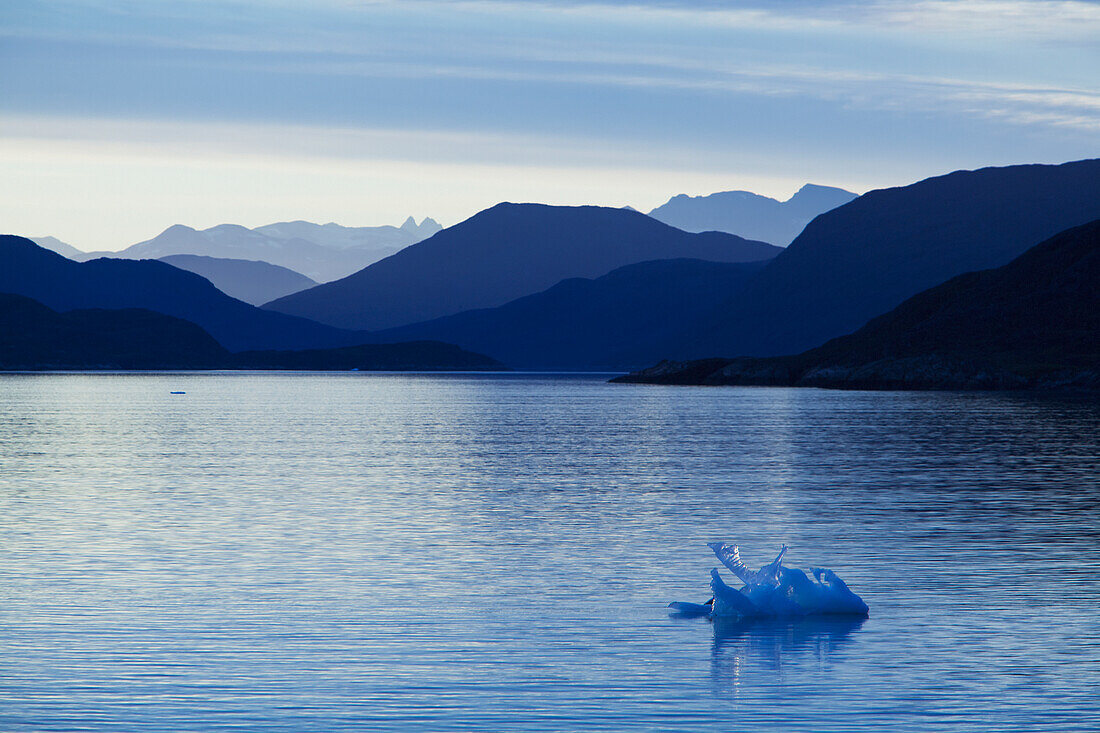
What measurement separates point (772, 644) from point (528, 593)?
22.2 feet

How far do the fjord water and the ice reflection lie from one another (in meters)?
0.09

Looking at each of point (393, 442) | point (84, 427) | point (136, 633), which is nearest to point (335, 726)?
point (136, 633)

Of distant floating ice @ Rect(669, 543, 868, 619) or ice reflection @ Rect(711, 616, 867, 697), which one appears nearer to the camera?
ice reflection @ Rect(711, 616, 867, 697)

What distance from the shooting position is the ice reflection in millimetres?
21172

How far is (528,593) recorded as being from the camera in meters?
28.3

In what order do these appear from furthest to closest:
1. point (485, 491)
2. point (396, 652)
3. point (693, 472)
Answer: point (693, 472) < point (485, 491) < point (396, 652)

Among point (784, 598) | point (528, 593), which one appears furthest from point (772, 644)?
point (528, 593)

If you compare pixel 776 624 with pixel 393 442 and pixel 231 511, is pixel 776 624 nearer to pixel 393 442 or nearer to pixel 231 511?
pixel 231 511

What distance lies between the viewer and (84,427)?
9975 centimetres

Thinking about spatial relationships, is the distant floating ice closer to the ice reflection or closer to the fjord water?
the ice reflection

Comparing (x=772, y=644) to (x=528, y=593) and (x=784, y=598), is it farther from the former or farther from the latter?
(x=528, y=593)

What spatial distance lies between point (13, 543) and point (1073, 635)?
87.5 ft

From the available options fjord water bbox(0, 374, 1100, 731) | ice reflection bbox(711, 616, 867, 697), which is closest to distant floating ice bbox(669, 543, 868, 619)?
ice reflection bbox(711, 616, 867, 697)

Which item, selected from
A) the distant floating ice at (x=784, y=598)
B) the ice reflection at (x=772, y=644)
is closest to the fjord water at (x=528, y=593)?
the ice reflection at (x=772, y=644)
